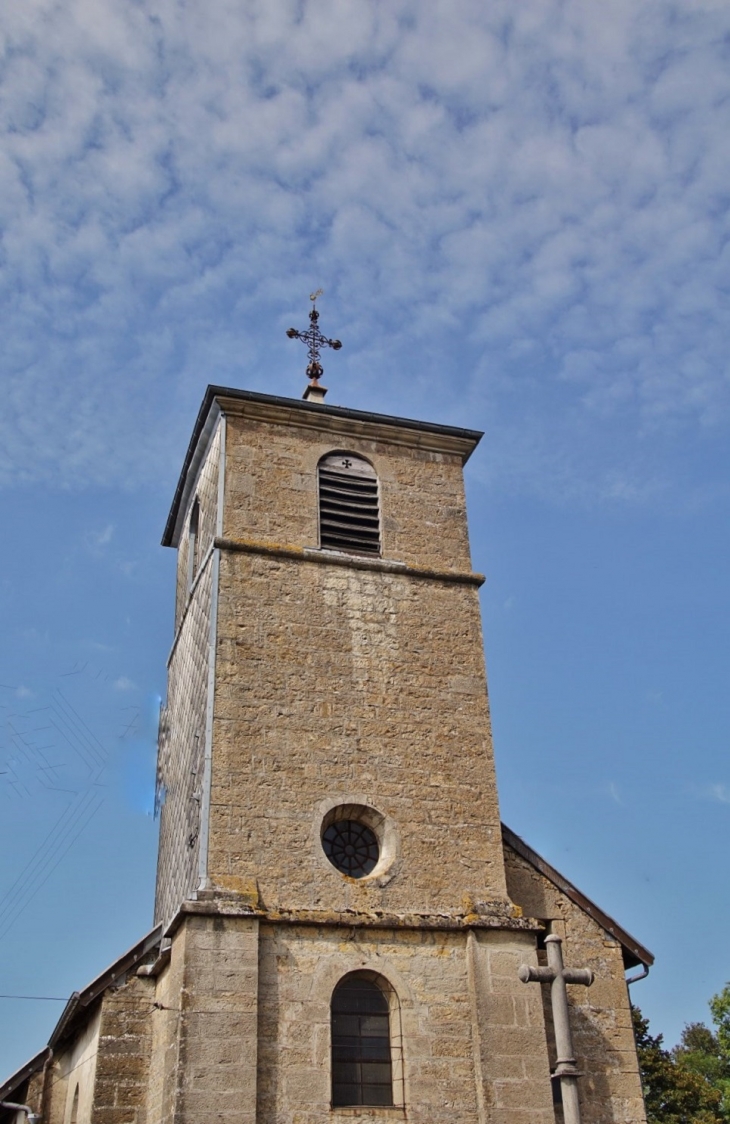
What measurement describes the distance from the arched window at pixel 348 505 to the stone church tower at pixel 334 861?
34 millimetres

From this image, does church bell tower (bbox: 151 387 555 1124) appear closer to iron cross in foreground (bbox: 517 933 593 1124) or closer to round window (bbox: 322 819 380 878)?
round window (bbox: 322 819 380 878)

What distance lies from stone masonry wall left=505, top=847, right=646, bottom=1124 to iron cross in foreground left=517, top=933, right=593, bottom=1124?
121 inches

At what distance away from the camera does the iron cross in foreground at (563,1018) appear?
8133 mm

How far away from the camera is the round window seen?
11.9 m

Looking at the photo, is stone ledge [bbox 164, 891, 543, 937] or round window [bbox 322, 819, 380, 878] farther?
round window [bbox 322, 819, 380, 878]

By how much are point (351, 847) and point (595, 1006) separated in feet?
10.9

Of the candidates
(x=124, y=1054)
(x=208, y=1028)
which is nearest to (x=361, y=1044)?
(x=208, y=1028)

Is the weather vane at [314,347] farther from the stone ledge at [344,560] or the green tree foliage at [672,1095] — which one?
the green tree foliage at [672,1095]

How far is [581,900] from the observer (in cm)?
1298

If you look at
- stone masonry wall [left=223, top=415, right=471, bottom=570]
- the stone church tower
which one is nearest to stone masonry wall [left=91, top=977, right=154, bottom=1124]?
the stone church tower

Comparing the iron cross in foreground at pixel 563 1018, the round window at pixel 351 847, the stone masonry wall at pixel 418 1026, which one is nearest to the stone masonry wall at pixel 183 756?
the round window at pixel 351 847

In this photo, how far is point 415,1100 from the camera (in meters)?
10.6

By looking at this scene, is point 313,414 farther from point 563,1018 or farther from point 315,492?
point 563,1018

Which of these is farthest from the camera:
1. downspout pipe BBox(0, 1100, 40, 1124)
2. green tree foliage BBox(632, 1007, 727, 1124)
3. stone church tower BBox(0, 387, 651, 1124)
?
green tree foliage BBox(632, 1007, 727, 1124)
